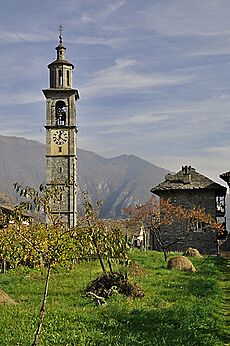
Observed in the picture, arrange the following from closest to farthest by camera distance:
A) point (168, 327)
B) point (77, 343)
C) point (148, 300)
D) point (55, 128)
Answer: point (77, 343) < point (168, 327) < point (148, 300) < point (55, 128)

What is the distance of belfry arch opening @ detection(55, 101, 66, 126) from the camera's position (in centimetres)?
5653

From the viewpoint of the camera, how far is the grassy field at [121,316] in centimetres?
1201

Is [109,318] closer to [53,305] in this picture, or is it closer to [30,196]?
[53,305]

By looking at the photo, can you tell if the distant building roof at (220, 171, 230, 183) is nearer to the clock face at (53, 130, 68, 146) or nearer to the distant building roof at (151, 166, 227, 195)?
the distant building roof at (151, 166, 227, 195)

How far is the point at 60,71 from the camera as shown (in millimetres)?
56750

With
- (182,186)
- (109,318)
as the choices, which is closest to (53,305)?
(109,318)

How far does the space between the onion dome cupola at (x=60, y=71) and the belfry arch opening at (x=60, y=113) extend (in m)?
1.89

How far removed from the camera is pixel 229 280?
25.9 m

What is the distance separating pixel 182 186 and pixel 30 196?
41191 mm

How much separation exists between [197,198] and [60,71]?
1921 centimetres

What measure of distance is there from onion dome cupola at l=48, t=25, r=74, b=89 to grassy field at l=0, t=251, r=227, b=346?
3659 centimetres

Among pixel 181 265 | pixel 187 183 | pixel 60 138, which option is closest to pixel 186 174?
pixel 187 183

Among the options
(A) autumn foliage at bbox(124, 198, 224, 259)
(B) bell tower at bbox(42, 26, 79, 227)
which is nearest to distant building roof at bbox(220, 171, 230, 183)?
(A) autumn foliage at bbox(124, 198, 224, 259)

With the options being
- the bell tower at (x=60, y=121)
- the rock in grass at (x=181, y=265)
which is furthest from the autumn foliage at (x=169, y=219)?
the rock in grass at (x=181, y=265)
